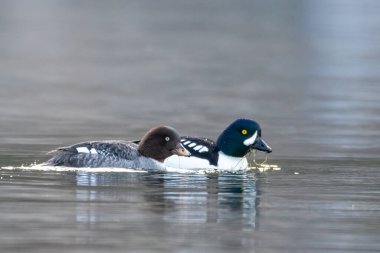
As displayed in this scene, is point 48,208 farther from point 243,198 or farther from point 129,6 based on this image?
point 129,6

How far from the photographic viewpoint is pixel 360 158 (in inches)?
787

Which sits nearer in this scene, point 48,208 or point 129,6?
point 48,208

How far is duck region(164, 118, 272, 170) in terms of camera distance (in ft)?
63.0

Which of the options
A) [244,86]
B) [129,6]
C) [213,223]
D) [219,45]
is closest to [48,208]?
[213,223]

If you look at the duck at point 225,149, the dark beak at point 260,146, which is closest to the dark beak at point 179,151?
the duck at point 225,149

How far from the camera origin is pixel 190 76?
33625 mm

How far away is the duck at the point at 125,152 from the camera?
733 inches

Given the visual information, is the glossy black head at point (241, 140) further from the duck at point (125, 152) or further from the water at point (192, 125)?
the duck at point (125, 152)

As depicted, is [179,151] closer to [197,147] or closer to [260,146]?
[197,147]

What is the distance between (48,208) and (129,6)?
1989 inches

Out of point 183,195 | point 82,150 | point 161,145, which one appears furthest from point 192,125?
point 183,195

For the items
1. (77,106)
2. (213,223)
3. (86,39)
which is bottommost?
(213,223)

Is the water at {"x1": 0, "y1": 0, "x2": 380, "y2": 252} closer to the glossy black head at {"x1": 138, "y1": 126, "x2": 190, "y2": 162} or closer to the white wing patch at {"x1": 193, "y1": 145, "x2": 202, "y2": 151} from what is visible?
→ the glossy black head at {"x1": 138, "y1": 126, "x2": 190, "y2": 162}

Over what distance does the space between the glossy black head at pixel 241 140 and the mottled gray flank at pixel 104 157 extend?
0.83 m
